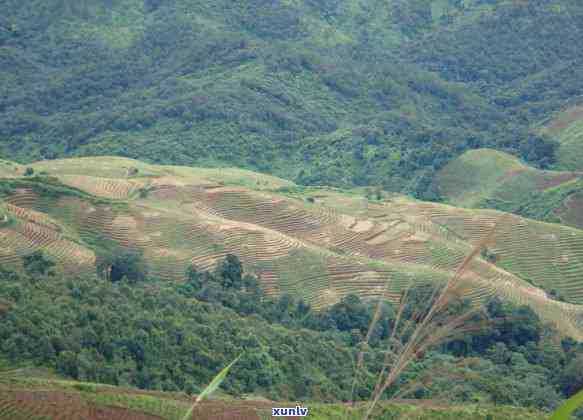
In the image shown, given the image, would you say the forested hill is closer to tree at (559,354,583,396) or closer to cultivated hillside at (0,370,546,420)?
tree at (559,354,583,396)

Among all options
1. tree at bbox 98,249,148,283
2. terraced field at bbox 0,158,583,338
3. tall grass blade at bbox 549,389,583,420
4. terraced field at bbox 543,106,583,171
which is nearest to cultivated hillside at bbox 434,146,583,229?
terraced field at bbox 543,106,583,171

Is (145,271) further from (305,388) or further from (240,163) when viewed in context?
(240,163)

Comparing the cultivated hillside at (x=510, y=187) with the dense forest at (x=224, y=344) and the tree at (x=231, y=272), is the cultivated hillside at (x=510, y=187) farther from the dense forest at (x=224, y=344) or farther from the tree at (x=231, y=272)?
the tree at (x=231, y=272)

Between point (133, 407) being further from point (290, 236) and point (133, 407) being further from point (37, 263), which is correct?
point (290, 236)

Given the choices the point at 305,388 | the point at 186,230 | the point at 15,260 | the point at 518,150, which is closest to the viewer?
the point at 305,388

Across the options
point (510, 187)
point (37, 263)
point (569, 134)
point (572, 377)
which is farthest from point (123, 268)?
point (569, 134)

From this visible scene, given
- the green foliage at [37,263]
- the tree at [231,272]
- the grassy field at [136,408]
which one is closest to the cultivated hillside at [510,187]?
the tree at [231,272]

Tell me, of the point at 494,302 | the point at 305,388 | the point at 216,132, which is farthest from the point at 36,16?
the point at 305,388
